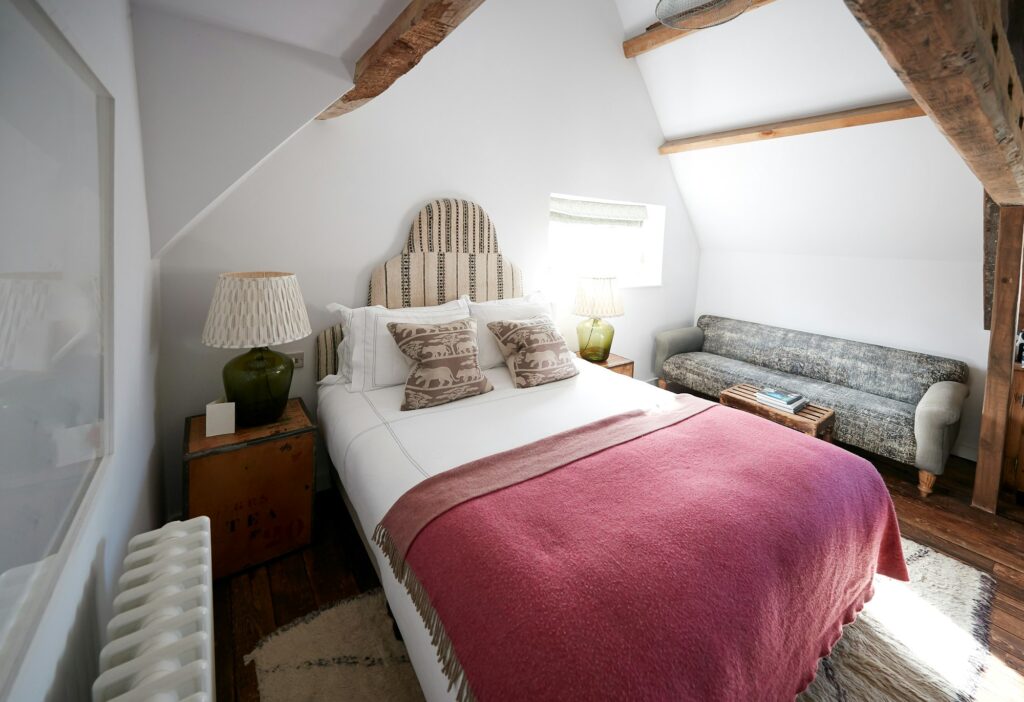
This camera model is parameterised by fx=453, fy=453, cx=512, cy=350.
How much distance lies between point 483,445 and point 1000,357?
2.75 meters

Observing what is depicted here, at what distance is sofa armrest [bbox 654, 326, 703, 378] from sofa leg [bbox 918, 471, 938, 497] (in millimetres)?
1739

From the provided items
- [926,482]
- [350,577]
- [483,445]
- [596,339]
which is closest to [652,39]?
[596,339]

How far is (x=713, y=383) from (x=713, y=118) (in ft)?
6.40

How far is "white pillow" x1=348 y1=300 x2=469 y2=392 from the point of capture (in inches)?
87.2

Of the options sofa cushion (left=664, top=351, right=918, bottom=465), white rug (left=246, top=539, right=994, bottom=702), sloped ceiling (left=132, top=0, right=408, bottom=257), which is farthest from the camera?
sofa cushion (left=664, top=351, right=918, bottom=465)

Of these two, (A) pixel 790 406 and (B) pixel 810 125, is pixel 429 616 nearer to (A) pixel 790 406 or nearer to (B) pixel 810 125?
(A) pixel 790 406

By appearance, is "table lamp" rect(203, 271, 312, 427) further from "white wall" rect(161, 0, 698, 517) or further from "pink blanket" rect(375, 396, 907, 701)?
"pink blanket" rect(375, 396, 907, 701)

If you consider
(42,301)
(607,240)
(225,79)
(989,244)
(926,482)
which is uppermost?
(225,79)

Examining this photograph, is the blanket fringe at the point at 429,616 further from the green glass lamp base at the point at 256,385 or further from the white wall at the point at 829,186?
the white wall at the point at 829,186

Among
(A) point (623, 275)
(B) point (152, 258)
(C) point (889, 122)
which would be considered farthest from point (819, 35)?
(B) point (152, 258)

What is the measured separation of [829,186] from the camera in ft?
10.1

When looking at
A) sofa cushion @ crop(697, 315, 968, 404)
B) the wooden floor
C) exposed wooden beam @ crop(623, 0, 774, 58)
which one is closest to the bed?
the wooden floor

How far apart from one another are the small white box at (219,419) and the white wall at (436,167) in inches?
15.6

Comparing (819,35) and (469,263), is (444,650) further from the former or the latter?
(819,35)
